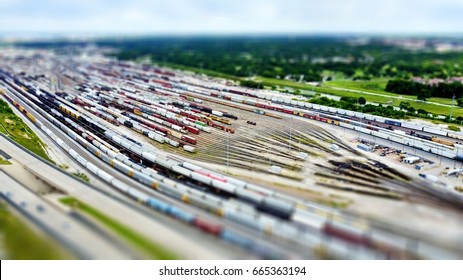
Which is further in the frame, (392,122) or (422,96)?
(422,96)

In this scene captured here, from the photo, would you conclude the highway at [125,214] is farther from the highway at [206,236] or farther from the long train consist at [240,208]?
the long train consist at [240,208]

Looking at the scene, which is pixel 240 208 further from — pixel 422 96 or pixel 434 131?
pixel 422 96

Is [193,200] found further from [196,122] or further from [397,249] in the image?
[196,122]

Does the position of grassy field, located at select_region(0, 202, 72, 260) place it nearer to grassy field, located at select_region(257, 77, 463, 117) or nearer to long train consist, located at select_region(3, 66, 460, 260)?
long train consist, located at select_region(3, 66, 460, 260)

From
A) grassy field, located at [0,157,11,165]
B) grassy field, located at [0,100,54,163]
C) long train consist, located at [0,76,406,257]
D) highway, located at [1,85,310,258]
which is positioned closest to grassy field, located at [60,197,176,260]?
highway, located at [1,85,310,258]

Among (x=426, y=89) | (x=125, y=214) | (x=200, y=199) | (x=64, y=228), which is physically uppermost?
(x=426, y=89)

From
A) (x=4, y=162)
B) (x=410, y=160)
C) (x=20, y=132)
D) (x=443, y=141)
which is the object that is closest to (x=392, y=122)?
(x=443, y=141)

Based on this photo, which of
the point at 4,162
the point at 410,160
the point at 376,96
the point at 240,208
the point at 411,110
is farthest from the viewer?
the point at 376,96
